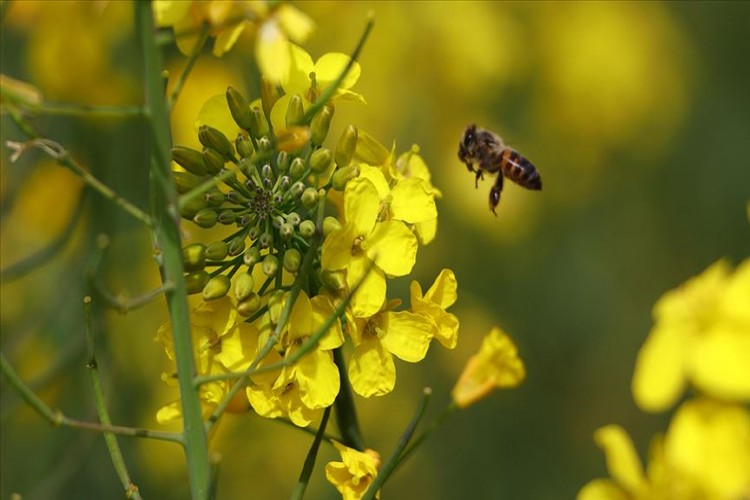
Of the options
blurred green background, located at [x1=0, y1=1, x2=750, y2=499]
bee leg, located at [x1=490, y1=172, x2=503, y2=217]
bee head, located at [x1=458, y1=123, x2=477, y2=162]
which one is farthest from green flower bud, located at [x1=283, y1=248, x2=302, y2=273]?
blurred green background, located at [x1=0, y1=1, x2=750, y2=499]

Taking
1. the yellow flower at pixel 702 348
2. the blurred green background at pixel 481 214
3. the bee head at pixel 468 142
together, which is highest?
the yellow flower at pixel 702 348

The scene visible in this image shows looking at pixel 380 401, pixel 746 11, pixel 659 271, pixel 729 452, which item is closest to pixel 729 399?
pixel 729 452

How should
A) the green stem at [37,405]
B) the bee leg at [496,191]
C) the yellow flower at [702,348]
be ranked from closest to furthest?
the yellow flower at [702,348]
the green stem at [37,405]
the bee leg at [496,191]

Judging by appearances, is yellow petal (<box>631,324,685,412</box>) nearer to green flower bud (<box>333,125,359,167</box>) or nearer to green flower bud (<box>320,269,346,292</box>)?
green flower bud (<box>320,269,346,292</box>)

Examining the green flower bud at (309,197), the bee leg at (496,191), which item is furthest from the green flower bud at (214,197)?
the bee leg at (496,191)

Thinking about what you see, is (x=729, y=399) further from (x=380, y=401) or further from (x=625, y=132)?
(x=625, y=132)

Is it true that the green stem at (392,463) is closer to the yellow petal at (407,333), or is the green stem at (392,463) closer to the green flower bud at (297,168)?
the yellow petal at (407,333)
